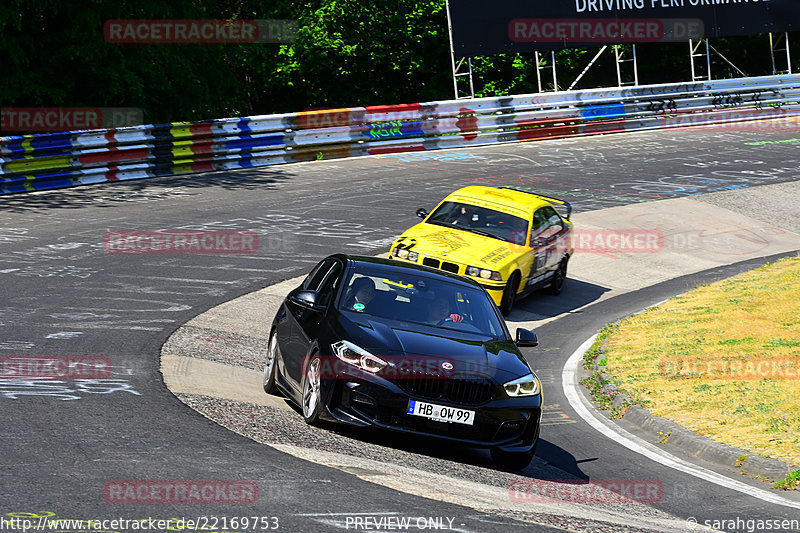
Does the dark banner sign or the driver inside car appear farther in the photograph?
the dark banner sign

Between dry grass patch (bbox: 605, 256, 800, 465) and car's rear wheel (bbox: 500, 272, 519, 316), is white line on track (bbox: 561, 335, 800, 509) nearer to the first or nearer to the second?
dry grass patch (bbox: 605, 256, 800, 465)

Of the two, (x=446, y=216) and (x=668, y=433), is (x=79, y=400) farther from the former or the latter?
(x=446, y=216)

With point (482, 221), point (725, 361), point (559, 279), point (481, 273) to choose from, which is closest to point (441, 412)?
point (725, 361)

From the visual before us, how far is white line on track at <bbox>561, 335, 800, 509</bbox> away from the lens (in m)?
8.37

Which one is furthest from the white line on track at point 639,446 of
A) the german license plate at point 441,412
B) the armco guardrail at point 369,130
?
the armco guardrail at point 369,130

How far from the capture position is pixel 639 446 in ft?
32.2

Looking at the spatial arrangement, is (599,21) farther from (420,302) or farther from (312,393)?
(312,393)

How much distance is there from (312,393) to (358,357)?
0.59m

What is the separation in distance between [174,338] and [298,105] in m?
31.8

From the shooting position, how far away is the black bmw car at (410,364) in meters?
7.85

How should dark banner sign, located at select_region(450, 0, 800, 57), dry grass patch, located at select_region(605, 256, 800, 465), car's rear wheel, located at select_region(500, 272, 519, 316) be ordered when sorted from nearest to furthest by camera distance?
dry grass patch, located at select_region(605, 256, 800, 465)
car's rear wheel, located at select_region(500, 272, 519, 316)
dark banner sign, located at select_region(450, 0, 800, 57)

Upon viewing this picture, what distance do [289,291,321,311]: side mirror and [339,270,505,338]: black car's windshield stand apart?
0.24 m

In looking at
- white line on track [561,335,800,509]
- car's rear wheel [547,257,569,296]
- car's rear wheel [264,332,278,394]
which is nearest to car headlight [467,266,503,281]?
white line on track [561,335,800,509]

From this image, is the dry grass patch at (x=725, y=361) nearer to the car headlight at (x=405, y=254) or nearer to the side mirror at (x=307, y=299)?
the car headlight at (x=405, y=254)
